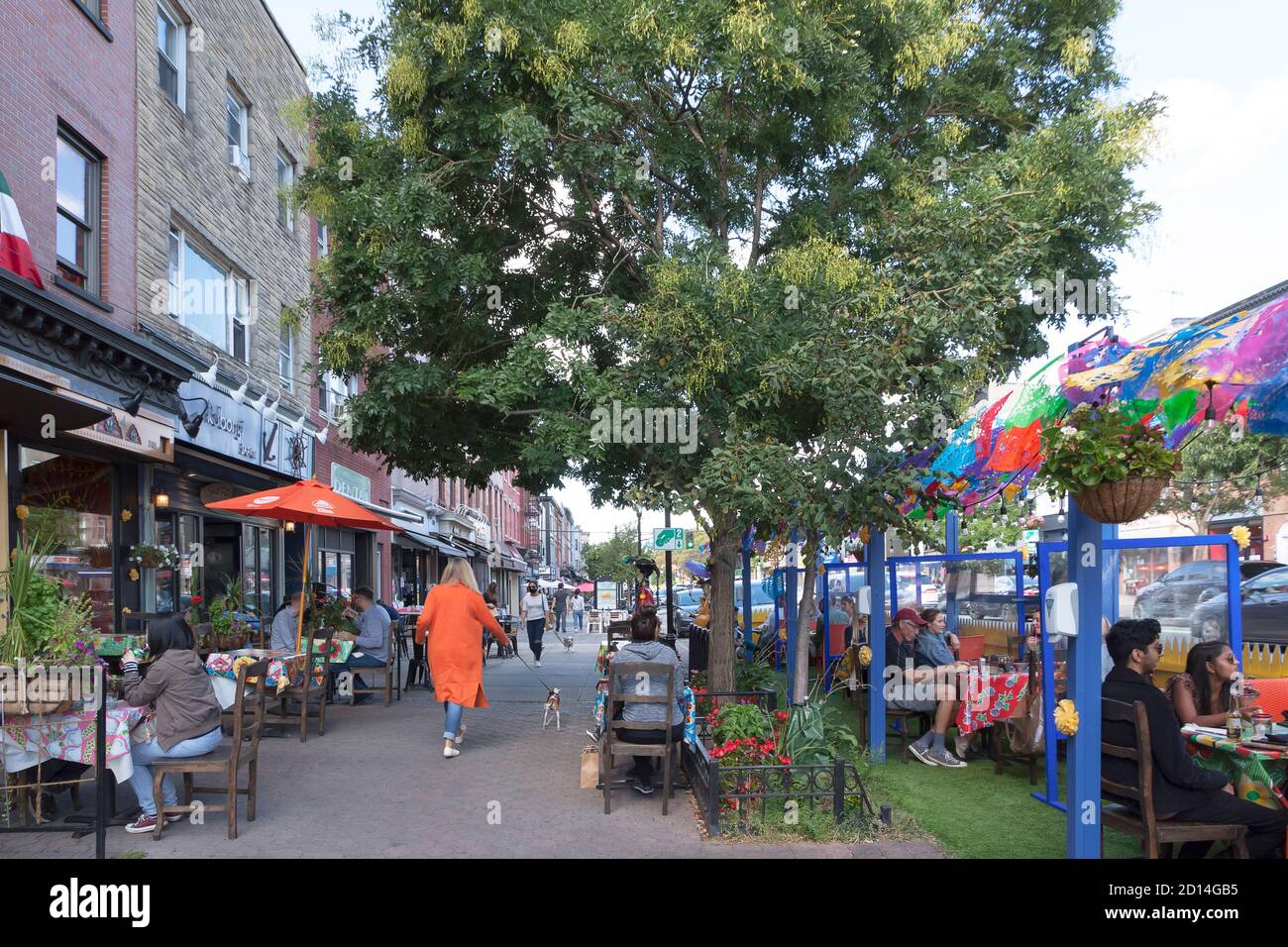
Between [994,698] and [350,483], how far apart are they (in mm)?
18249

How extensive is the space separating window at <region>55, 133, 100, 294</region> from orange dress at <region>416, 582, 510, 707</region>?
→ 5923 mm

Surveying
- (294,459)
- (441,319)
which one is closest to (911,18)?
(441,319)

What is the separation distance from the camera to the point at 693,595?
35781 millimetres

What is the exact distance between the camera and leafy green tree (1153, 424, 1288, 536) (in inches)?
1154

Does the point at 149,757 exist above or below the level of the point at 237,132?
below

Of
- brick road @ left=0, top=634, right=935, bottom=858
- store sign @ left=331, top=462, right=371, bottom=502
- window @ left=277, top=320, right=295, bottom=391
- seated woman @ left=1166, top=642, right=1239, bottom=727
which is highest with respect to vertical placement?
window @ left=277, top=320, right=295, bottom=391

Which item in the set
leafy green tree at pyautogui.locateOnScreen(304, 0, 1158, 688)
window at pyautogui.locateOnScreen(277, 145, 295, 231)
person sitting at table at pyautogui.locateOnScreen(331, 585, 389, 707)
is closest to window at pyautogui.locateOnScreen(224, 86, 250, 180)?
window at pyautogui.locateOnScreen(277, 145, 295, 231)

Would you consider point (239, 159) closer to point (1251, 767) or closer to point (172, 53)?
point (172, 53)

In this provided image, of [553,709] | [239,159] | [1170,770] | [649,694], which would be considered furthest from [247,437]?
[1170,770]

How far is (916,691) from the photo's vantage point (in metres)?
9.58

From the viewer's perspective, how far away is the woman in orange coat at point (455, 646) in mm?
9469

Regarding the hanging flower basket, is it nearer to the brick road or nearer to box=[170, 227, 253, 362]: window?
the brick road

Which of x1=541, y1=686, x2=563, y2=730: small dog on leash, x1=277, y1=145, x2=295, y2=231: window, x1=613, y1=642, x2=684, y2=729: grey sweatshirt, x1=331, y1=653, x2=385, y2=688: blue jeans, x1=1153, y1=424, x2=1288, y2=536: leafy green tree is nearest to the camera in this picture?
x1=613, y1=642, x2=684, y2=729: grey sweatshirt
